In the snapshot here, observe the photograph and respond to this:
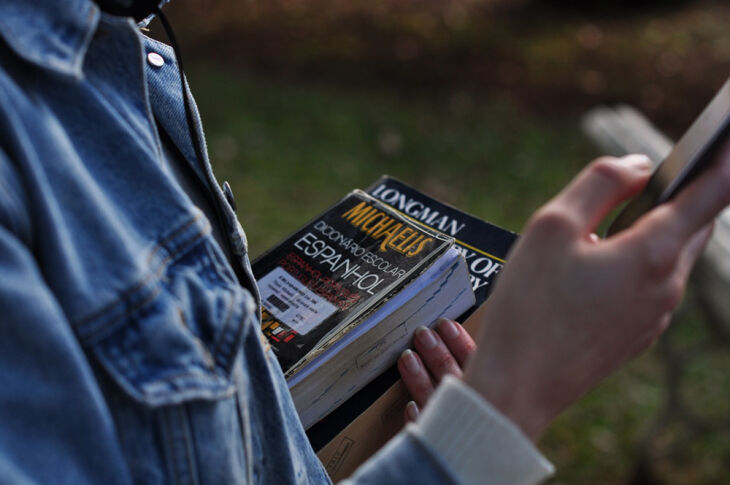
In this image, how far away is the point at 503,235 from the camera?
4.39ft

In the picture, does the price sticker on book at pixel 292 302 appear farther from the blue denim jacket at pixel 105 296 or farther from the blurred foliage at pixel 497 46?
the blurred foliage at pixel 497 46

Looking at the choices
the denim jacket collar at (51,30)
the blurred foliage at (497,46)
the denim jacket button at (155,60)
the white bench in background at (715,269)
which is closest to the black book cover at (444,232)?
the denim jacket button at (155,60)

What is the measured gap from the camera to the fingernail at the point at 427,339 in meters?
1.19

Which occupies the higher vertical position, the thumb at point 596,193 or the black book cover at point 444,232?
the thumb at point 596,193

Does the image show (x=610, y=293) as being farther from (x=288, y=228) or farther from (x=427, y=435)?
(x=288, y=228)

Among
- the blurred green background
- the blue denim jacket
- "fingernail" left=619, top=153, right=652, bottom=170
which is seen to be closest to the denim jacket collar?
the blue denim jacket

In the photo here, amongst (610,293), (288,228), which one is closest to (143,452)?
(610,293)

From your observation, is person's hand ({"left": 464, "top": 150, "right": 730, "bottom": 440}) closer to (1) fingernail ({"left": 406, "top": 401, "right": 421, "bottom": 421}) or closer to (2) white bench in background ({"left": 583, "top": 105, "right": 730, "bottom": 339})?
(1) fingernail ({"left": 406, "top": 401, "right": 421, "bottom": 421})

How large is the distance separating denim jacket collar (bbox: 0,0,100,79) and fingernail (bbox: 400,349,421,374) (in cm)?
70

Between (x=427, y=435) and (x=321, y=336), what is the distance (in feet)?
1.22

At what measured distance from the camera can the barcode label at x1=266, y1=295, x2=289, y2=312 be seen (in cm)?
116

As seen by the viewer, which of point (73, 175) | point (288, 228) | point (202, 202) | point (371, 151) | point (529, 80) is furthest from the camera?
point (529, 80)

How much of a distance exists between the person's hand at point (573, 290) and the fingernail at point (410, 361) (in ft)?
1.40

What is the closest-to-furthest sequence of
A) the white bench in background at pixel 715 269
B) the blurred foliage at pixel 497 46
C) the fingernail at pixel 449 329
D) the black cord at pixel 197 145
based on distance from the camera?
the black cord at pixel 197 145 → the fingernail at pixel 449 329 → the white bench in background at pixel 715 269 → the blurred foliage at pixel 497 46
